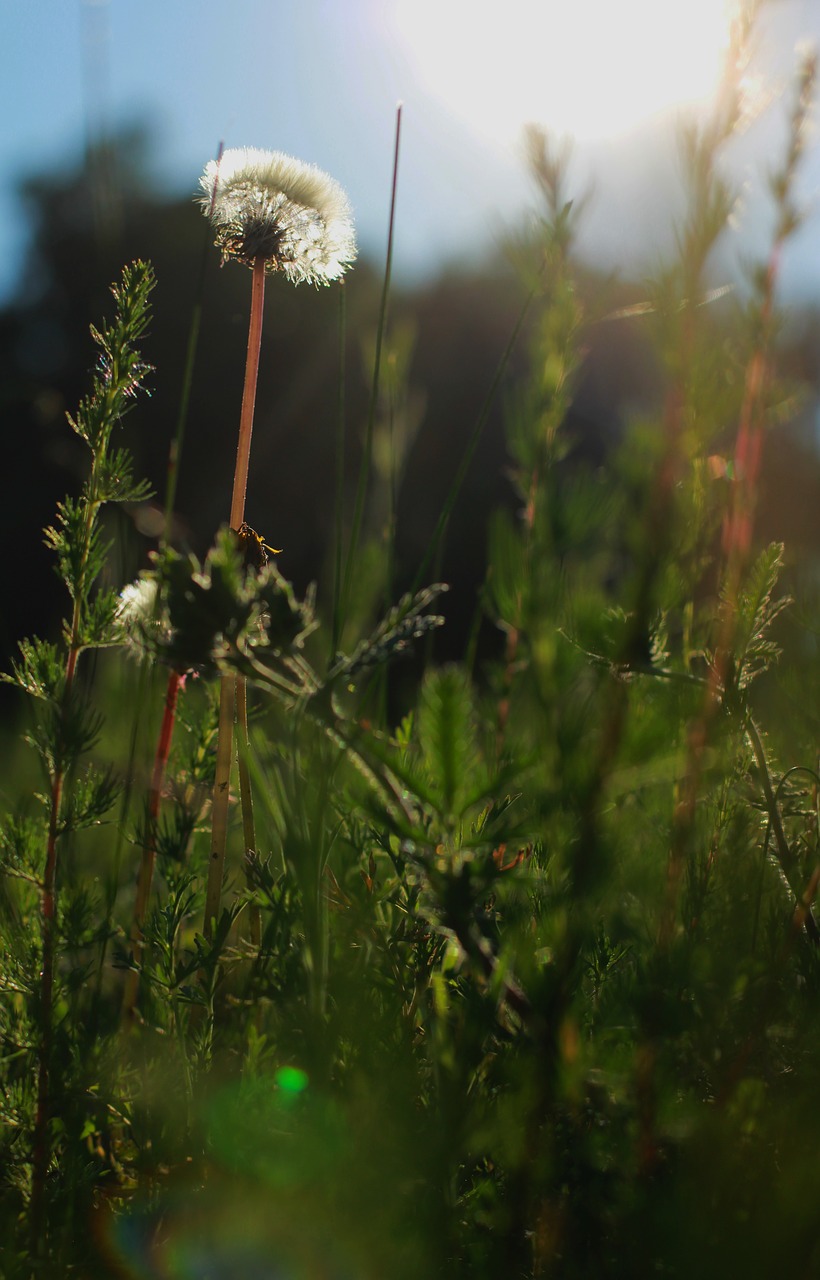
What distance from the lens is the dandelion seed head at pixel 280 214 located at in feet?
3.01

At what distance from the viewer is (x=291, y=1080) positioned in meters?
0.64

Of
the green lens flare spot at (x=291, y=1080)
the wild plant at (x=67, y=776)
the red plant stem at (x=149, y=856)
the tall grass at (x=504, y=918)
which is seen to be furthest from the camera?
the red plant stem at (x=149, y=856)

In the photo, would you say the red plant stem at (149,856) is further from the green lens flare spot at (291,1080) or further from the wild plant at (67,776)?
the green lens flare spot at (291,1080)

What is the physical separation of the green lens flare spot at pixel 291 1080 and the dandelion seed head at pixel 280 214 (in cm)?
70

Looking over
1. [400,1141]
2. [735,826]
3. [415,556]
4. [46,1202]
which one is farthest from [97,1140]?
[415,556]

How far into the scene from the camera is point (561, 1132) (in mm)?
584

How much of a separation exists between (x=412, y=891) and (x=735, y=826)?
0.28 meters

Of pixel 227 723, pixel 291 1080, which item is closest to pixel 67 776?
pixel 227 723

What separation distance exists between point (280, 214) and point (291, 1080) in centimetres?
79

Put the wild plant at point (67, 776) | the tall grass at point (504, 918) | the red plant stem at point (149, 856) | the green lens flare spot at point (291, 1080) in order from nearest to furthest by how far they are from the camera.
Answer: the tall grass at point (504, 918), the green lens flare spot at point (291, 1080), the wild plant at point (67, 776), the red plant stem at point (149, 856)

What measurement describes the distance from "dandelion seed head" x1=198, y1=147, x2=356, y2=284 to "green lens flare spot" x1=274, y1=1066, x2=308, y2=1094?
0.70 m

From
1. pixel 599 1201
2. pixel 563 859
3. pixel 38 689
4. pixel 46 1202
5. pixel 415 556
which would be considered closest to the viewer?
pixel 563 859

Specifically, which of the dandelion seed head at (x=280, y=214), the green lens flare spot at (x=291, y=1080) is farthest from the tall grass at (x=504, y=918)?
the dandelion seed head at (x=280, y=214)

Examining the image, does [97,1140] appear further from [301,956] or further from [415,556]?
[415,556]
